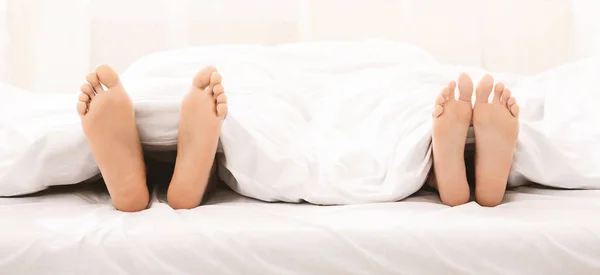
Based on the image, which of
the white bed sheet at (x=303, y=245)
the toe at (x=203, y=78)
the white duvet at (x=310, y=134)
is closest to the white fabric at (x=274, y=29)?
the white duvet at (x=310, y=134)

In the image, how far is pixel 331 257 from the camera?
0.75 metres

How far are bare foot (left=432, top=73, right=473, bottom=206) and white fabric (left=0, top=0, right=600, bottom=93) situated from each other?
46.6 inches

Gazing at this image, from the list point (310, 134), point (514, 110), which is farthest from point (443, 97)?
point (310, 134)

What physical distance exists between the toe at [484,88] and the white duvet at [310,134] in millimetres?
97

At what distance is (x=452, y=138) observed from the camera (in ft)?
2.85

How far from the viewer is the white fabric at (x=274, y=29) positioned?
1.95 meters

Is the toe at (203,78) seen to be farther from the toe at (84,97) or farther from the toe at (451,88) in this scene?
the toe at (451,88)

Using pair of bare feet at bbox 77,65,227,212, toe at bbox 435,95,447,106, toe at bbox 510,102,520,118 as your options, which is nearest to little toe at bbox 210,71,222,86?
pair of bare feet at bbox 77,65,227,212

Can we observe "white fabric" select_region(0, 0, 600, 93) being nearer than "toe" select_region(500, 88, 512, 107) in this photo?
No

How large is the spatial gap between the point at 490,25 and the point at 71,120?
158 cm

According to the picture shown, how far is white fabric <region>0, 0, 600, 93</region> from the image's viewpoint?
6.40ft

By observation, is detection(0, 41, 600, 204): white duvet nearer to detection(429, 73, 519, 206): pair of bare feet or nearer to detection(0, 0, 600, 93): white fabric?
detection(429, 73, 519, 206): pair of bare feet

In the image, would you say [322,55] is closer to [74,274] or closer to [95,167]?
[95,167]

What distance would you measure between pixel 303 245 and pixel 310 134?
1.20 feet
